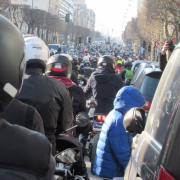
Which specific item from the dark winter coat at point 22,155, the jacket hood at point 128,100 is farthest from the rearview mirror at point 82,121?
the dark winter coat at point 22,155

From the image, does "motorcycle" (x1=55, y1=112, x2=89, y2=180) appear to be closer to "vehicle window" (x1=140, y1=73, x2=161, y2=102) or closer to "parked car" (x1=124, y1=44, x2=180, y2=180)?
"parked car" (x1=124, y1=44, x2=180, y2=180)

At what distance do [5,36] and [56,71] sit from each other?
312cm

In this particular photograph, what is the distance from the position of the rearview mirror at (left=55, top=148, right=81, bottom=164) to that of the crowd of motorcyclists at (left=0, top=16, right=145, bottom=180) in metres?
0.24

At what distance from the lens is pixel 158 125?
2.56 metres

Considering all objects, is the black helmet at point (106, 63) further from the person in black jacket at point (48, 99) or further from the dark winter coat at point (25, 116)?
the dark winter coat at point (25, 116)

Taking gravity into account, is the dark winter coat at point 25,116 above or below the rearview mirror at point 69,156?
above

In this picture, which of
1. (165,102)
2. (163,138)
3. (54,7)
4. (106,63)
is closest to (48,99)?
(165,102)

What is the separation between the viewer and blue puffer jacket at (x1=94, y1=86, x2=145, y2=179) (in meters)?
3.73

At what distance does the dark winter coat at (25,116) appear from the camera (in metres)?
2.29

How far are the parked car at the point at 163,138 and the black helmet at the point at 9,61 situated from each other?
885 millimetres

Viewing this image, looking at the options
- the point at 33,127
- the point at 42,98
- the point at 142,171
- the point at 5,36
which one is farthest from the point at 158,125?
the point at 5,36

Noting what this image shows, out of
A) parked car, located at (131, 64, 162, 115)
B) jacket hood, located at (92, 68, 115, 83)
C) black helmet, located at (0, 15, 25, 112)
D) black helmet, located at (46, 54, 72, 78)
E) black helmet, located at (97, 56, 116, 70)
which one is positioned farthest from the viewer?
parked car, located at (131, 64, 162, 115)

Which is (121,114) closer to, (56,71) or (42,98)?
(42,98)

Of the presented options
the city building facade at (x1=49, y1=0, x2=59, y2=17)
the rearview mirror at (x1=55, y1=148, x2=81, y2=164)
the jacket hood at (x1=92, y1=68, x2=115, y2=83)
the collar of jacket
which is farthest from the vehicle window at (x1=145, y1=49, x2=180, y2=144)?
the city building facade at (x1=49, y1=0, x2=59, y2=17)
